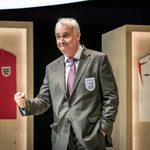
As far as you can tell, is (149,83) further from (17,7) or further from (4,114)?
(17,7)

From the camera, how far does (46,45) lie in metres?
4.98

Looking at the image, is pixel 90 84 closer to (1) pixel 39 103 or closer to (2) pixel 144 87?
(1) pixel 39 103

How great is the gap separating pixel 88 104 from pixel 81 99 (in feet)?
0.21

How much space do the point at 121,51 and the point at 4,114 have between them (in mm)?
1449

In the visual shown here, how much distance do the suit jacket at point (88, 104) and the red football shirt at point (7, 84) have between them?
3.44 ft

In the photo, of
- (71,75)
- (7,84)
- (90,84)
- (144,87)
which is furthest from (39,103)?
(144,87)

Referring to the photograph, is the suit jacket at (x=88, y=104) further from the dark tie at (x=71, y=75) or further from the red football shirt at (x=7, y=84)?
the red football shirt at (x=7, y=84)

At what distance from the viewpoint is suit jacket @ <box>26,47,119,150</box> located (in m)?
2.79

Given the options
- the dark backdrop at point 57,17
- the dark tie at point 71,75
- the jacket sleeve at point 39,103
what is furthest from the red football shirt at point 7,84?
the dark tie at point 71,75

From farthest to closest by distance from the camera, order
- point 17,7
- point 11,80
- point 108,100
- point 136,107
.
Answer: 1. point 17,7
2. point 136,107
3. point 11,80
4. point 108,100

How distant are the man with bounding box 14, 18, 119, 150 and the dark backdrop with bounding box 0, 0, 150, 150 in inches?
82.0

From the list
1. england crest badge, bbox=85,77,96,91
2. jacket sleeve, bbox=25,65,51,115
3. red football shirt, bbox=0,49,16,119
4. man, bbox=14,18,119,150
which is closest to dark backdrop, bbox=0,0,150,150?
red football shirt, bbox=0,49,16,119

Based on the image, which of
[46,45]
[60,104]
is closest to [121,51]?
[46,45]

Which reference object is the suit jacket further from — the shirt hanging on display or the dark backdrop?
the dark backdrop
